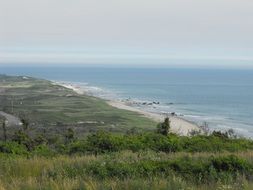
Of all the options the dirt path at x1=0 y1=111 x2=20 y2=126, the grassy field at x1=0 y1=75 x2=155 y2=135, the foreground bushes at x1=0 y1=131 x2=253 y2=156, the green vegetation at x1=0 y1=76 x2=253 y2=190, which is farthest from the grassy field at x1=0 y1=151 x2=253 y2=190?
the dirt path at x1=0 y1=111 x2=20 y2=126

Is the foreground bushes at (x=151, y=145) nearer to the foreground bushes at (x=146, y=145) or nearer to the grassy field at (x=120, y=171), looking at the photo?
the foreground bushes at (x=146, y=145)

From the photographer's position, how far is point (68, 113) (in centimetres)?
8762

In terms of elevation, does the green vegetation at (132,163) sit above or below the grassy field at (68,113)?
above

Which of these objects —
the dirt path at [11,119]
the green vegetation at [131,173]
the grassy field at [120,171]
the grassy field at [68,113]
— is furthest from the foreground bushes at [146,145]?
the dirt path at [11,119]

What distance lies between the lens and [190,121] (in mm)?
79438

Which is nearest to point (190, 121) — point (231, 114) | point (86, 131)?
point (231, 114)

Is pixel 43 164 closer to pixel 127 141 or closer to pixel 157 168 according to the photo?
pixel 157 168

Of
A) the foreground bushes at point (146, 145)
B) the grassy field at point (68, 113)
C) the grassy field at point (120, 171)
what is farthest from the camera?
the grassy field at point (68, 113)

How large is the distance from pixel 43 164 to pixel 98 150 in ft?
21.7

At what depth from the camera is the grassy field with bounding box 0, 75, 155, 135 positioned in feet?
235

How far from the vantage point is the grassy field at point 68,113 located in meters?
71.5

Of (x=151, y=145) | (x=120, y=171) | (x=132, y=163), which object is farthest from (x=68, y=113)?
(x=120, y=171)

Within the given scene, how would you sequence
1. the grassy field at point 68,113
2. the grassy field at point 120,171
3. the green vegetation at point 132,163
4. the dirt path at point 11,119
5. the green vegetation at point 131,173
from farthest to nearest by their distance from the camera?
the dirt path at point 11,119 < the grassy field at point 68,113 < the grassy field at point 120,171 < the green vegetation at point 132,163 < the green vegetation at point 131,173

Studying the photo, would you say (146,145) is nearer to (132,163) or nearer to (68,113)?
(132,163)
